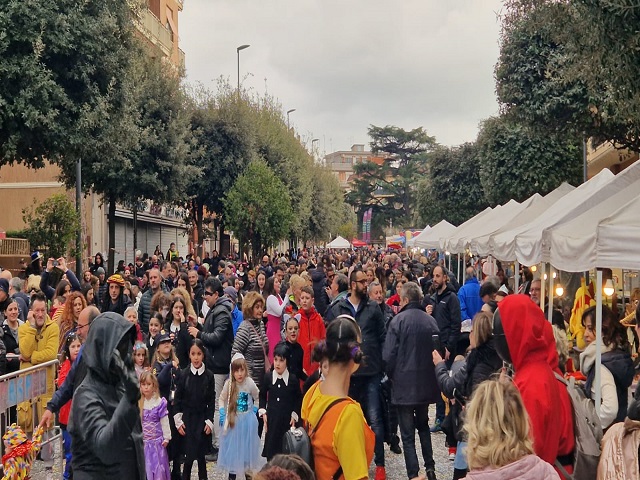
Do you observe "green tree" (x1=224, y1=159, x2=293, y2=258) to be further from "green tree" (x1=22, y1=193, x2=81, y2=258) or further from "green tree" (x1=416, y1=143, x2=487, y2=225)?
"green tree" (x1=22, y1=193, x2=81, y2=258)

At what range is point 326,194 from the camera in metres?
69.1

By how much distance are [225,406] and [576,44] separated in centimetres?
737

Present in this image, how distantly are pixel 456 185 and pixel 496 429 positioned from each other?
151 feet

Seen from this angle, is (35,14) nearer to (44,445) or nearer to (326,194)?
(44,445)

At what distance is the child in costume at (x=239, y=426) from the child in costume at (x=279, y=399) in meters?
0.21

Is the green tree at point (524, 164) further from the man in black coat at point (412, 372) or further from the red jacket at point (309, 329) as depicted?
the man in black coat at point (412, 372)

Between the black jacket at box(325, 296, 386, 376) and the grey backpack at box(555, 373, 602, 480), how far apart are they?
4.29m

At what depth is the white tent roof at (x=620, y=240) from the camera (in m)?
7.18

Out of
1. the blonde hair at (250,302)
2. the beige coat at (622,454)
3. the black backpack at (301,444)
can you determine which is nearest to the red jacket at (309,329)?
the blonde hair at (250,302)

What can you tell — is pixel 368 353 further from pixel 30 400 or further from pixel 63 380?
pixel 30 400

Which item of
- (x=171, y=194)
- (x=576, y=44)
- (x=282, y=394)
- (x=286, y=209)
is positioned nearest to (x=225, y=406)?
(x=282, y=394)

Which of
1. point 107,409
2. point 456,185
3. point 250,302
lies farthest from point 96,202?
point 107,409

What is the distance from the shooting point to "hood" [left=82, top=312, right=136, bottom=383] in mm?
3982

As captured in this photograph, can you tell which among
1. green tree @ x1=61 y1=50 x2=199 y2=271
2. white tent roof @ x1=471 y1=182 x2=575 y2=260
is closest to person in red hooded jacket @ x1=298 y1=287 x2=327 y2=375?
white tent roof @ x1=471 y1=182 x2=575 y2=260
